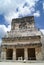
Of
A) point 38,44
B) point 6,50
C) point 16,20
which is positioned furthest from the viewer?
point 16,20

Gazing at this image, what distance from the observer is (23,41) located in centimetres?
2392

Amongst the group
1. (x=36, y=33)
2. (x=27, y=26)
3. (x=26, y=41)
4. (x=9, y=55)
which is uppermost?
(x=27, y=26)

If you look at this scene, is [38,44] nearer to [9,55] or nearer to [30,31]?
[30,31]

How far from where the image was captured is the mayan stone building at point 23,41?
2305cm

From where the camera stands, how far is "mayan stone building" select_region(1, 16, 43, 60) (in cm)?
2305

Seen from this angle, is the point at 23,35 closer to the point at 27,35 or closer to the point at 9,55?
the point at 27,35

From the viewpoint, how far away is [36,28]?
27.5 m

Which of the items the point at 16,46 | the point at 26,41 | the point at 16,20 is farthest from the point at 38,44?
the point at 16,20

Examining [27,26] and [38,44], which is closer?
[38,44]

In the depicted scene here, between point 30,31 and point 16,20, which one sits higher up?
point 16,20

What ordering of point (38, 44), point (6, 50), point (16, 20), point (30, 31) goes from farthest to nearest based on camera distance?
point (16, 20) < point (30, 31) < point (6, 50) < point (38, 44)

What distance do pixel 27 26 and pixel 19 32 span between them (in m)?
2.18

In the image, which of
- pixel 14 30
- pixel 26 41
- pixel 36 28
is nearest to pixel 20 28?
pixel 14 30

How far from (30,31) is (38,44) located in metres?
4.55
